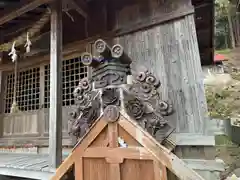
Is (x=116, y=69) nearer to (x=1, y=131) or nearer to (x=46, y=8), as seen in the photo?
(x=46, y=8)

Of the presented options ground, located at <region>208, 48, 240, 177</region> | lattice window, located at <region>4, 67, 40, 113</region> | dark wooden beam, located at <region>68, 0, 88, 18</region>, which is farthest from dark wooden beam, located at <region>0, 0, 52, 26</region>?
ground, located at <region>208, 48, 240, 177</region>

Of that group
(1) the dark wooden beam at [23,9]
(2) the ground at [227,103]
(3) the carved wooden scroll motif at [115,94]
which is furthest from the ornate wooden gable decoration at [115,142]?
(2) the ground at [227,103]

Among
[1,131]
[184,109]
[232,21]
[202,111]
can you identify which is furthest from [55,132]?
[232,21]

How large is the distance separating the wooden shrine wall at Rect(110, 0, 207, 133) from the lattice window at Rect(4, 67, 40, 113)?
268 cm

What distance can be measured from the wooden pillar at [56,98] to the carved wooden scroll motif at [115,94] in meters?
0.35

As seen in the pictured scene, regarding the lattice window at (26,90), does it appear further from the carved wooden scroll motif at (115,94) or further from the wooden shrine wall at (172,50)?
the carved wooden scroll motif at (115,94)

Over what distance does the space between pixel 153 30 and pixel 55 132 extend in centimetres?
245

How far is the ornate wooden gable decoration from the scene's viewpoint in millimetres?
1584

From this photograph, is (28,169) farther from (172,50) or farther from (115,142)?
(172,50)

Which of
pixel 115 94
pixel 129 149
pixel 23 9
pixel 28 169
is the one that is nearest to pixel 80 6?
pixel 23 9

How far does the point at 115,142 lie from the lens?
5.77ft

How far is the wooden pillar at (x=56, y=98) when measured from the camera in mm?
3072

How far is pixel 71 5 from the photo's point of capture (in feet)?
12.5

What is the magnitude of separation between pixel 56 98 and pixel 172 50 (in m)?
2.08
